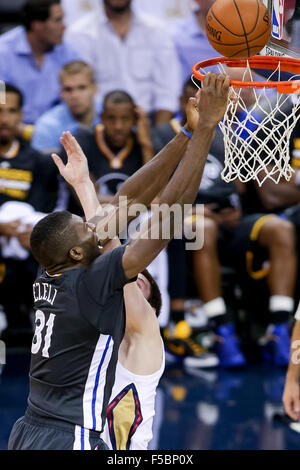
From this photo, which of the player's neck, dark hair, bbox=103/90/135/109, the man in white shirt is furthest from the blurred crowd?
the player's neck

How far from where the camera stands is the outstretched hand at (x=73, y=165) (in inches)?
119

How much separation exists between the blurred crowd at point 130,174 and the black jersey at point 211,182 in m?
0.01

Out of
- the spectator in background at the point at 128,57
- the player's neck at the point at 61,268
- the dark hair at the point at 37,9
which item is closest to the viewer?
the player's neck at the point at 61,268

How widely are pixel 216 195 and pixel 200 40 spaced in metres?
1.60

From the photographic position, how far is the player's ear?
2.35m

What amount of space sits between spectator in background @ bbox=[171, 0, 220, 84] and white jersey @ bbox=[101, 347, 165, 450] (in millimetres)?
3993

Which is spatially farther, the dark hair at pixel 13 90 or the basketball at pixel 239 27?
the dark hair at pixel 13 90

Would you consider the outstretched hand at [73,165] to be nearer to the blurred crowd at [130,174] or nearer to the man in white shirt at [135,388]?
the man in white shirt at [135,388]

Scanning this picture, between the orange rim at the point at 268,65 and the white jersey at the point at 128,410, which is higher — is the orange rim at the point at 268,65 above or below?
above

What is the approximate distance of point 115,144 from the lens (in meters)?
5.56

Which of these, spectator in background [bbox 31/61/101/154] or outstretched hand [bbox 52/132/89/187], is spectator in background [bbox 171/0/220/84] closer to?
spectator in background [bbox 31/61/101/154]

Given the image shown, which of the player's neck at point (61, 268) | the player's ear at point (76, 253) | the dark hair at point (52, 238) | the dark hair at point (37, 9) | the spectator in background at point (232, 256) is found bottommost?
the spectator in background at point (232, 256)

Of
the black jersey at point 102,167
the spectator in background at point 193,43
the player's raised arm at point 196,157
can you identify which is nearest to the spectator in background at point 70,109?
the black jersey at point 102,167

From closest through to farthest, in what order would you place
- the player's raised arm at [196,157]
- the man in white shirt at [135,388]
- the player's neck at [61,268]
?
the player's raised arm at [196,157]
the player's neck at [61,268]
the man in white shirt at [135,388]
